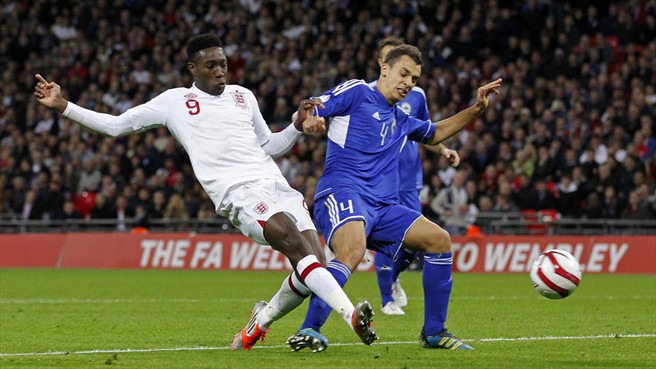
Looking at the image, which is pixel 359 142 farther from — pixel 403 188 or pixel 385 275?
pixel 403 188

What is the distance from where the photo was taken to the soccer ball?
8.67m

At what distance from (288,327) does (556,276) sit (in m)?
3.11

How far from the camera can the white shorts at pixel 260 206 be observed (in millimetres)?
8250

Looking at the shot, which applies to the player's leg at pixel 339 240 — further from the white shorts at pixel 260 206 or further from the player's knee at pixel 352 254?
the white shorts at pixel 260 206

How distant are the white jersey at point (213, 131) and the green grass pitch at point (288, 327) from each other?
1310 mm

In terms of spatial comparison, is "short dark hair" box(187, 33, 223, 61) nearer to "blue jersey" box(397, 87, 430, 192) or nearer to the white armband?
the white armband

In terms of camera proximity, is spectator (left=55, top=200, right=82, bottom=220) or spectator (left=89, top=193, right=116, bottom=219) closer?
spectator (left=89, top=193, right=116, bottom=219)

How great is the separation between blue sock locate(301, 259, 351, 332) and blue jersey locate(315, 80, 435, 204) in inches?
28.3

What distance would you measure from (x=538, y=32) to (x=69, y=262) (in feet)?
37.5

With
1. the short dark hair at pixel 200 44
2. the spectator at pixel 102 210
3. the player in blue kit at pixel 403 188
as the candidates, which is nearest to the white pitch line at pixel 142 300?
the player in blue kit at pixel 403 188

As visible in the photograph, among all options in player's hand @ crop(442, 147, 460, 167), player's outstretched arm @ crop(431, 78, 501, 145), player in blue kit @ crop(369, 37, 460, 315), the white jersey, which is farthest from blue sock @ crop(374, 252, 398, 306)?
the white jersey

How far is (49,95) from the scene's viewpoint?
8.41 metres

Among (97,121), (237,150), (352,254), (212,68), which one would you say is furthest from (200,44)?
(352,254)

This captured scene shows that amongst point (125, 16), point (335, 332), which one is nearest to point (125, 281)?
point (335, 332)
